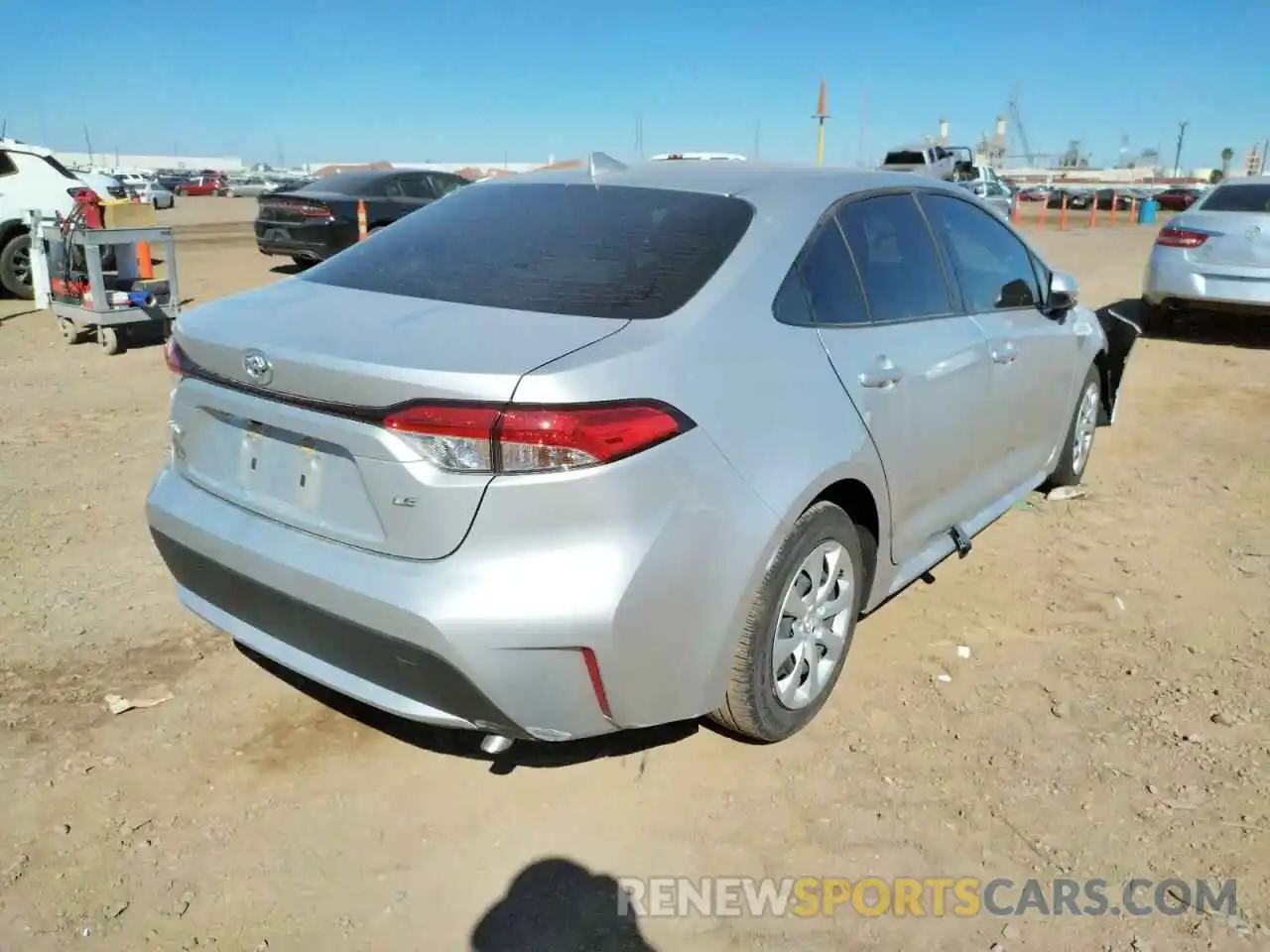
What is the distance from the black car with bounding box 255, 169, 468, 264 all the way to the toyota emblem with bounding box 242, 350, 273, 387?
10941 mm

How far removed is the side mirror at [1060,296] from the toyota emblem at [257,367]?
341cm

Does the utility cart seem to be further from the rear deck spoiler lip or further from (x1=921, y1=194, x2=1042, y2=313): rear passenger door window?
the rear deck spoiler lip

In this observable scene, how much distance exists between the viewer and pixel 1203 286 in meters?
9.12

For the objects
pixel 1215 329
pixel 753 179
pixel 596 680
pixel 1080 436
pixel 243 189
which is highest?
pixel 753 179

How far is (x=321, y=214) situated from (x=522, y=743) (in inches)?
478

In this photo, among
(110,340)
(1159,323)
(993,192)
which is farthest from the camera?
(993,192)

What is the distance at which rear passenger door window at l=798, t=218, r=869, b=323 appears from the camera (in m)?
2.96

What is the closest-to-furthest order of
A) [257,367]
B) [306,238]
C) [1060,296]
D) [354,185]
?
[257,367] < [1060,296] < [306,238] < [354,185]

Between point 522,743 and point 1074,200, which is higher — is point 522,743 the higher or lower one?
the lower one

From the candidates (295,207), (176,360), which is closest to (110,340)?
(295,207)

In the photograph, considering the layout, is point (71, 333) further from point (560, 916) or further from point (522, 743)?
point (560, 916)

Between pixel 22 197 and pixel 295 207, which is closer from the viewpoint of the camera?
pixel 22 197

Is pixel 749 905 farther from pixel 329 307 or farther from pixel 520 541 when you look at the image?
pixel 329 307

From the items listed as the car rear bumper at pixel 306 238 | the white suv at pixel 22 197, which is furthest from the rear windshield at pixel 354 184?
the white suv at pixel 22 197
